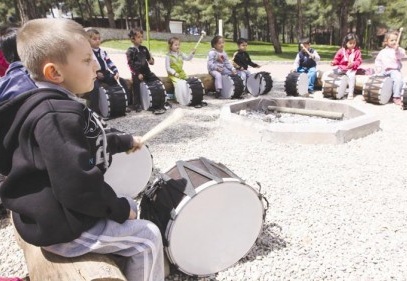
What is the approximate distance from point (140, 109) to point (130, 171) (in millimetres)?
4083

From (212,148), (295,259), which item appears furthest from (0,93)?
(212,148)

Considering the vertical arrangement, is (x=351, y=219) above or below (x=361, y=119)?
below

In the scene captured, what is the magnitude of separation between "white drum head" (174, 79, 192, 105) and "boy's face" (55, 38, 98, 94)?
5668mm

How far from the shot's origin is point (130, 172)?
9.91 feet

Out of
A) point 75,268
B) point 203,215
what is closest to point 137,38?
point 203,215

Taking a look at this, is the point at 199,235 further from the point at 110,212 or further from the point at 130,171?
the point at 130,171

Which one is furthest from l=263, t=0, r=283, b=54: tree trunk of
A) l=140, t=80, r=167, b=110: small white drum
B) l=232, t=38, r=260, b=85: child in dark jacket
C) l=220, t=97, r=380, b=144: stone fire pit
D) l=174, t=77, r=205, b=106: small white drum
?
l=220, t=97, r=380, b=144: stone fire pit

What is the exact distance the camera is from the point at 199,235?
6.98 feet

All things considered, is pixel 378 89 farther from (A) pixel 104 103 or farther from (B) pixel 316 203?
(A) pixel 104 103

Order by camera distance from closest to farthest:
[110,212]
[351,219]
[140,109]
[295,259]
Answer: [110,212] < [295,259] < [351,219] < [140,109]

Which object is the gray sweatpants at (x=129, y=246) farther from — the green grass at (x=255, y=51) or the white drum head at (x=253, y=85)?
the green grass at (x=255, y=51)

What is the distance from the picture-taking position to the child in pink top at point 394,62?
278 inches

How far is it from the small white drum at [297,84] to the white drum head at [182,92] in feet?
7.68

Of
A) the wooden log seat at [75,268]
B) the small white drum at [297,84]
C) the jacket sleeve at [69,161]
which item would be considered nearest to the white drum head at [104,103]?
the small white drum at [297,84]
